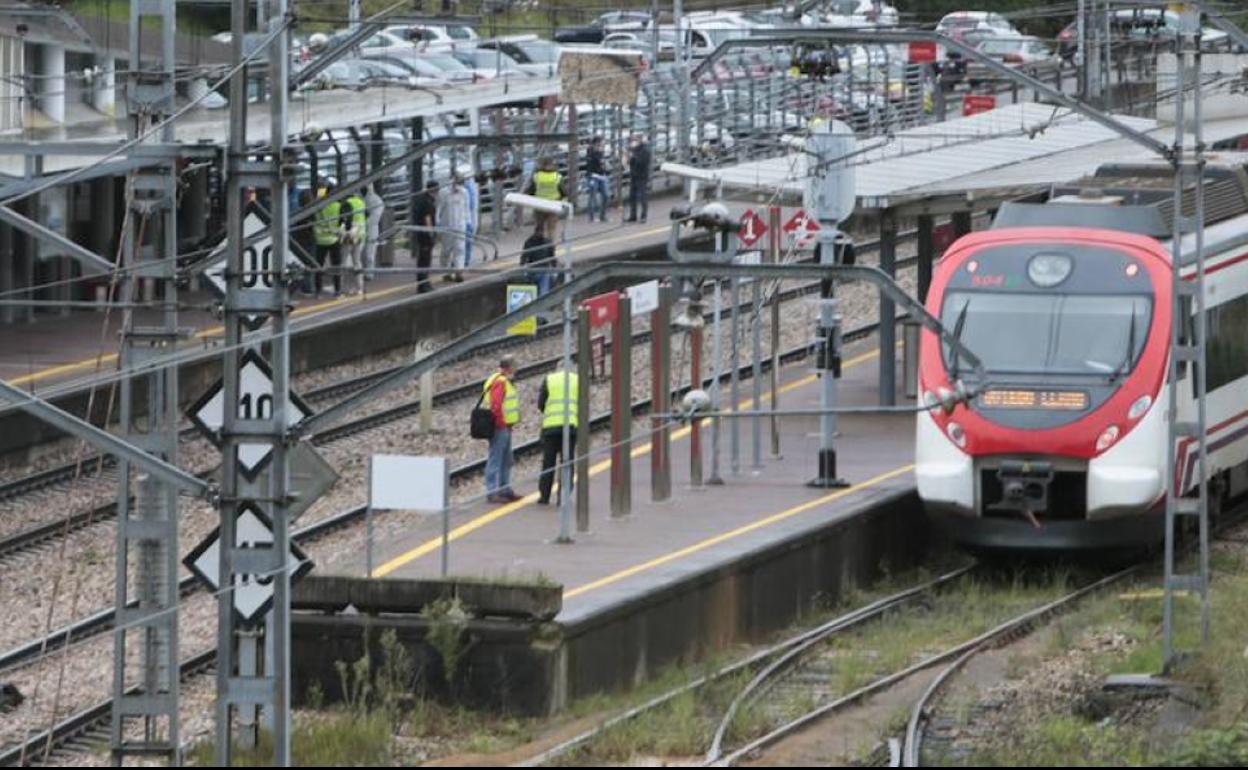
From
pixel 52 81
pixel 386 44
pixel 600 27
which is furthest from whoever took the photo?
pixel 600 27

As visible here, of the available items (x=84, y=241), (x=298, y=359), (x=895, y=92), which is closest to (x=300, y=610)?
(x=298, y=359)

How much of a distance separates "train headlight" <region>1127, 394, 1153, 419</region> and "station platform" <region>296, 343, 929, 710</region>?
8.94 feet

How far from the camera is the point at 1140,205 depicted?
2486 centimetres

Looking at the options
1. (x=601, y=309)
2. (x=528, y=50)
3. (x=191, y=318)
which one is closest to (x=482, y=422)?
(x=601, y=309)

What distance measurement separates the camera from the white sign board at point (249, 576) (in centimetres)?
1580

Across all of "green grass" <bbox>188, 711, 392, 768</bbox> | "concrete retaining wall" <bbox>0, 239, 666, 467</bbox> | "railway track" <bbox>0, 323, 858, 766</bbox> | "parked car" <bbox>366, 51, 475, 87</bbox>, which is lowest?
"railway track" <bbox>0, 323, 858, 766</bbox>

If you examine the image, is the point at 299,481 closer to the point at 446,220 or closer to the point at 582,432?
Answer: the point at 582,432

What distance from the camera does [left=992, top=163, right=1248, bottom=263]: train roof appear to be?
80.5 feet

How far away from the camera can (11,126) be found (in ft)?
102

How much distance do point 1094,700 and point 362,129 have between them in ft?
85.3

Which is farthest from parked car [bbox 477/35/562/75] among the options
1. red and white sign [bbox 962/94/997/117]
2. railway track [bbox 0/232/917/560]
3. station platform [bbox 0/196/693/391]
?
railway track [bbox 0/232/917/560]

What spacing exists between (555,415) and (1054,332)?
4606mm

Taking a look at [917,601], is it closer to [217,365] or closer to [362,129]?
[217,365]

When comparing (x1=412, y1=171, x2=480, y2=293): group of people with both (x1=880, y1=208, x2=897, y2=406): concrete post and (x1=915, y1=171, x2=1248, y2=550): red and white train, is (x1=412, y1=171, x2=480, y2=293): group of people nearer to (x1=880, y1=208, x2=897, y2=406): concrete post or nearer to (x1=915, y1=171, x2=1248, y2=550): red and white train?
(x1=880, y1=208, x2=897, y2=406): concrete post
